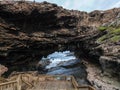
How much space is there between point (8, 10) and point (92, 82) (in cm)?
2119

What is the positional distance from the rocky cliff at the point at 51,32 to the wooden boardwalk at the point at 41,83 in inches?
530

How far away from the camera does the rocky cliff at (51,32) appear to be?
4083 cm

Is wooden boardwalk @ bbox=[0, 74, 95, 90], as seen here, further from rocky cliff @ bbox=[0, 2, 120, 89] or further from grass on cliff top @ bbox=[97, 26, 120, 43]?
grass on cliff top @ bbox=[97, 26, 120, 43]

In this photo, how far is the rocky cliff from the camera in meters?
40.8

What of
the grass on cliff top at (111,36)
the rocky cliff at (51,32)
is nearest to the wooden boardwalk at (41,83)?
the rocky cliff at (51,32)

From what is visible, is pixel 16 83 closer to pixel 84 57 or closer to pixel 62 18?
pixel 62 18

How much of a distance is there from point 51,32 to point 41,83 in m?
30.7

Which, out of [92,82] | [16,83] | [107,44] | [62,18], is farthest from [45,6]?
[16,83]

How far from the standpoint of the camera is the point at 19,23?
45.6 m

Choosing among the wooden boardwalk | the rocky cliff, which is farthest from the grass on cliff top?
the wooden boardwalk

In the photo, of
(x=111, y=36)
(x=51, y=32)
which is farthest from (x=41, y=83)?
(x=51, y=32)

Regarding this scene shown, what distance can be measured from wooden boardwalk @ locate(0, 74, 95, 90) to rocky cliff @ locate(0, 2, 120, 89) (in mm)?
13472

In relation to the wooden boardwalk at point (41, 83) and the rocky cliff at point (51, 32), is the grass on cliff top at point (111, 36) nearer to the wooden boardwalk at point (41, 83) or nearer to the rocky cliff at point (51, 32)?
the rocky cliff at point (51, 32)

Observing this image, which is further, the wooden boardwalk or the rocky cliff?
the rocky cliff
